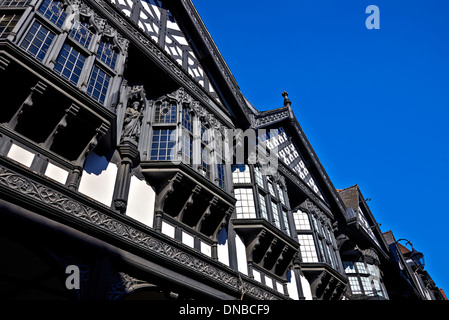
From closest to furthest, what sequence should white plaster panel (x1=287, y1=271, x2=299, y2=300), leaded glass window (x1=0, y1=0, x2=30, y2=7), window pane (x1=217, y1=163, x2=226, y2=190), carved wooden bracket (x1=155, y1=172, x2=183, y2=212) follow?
1. leaded glass window (x1=0, y1=0, x2=30, y2=7)
2. carved wooden bracket (x1=155, y1=172, x2=183, y2=212)
3. window pane (x1=217, y1=163, x2=226, y2=190)
4. white plaster panel (x1=287, y1=271, x2=299, y2=300)

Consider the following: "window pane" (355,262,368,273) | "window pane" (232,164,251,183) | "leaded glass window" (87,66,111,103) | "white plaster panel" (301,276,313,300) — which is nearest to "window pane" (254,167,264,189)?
"window pane" (232,164,251,183)

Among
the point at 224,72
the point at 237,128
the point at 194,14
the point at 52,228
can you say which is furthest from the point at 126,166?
the point at 194,14

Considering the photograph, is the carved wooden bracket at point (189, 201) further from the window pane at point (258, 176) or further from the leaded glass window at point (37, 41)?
the leaded glass window at point (37, 41)

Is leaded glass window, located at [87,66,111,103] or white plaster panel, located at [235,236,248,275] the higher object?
leaded glass window, located at [87,66,111,103]

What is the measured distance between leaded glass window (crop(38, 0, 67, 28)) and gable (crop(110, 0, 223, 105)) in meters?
3.20

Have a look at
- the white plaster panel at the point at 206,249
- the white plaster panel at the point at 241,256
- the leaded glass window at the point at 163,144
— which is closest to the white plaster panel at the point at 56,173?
the leaded glass window at the point at 163,144

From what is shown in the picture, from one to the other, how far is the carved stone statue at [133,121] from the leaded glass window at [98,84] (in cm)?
120

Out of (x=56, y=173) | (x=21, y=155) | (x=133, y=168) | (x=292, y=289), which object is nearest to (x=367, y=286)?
(x=292, y=289)

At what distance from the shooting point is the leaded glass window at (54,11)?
9.29m

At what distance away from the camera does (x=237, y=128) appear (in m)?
17.2

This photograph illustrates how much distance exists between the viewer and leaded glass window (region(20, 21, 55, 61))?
328 inches

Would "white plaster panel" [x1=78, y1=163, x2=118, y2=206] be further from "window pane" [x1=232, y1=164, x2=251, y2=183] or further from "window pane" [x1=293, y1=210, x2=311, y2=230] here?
"window pane" [x1=293, y1=210, x2=311, y2=230]

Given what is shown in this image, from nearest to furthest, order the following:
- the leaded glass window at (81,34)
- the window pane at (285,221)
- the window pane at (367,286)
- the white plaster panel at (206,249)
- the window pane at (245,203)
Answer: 1. the leaded glass window at (81,34)
2. the white plaster panel at (206,249)
3. the window pane at (245,203)
4. the window pane at (285,221)
5. the window pane at (367,286)
